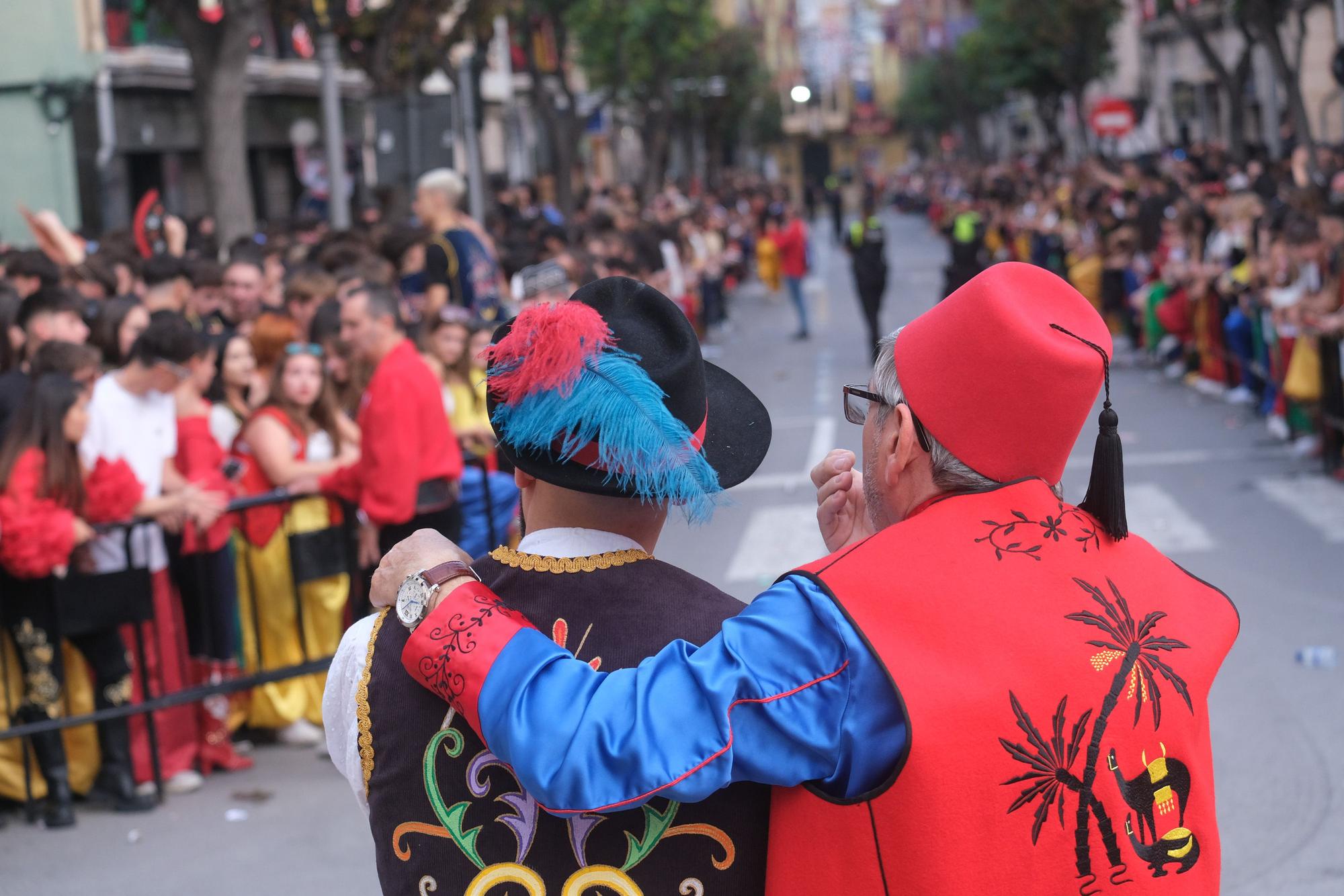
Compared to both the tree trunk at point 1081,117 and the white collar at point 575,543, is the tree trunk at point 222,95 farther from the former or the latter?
the tree trunk at point 1081,117

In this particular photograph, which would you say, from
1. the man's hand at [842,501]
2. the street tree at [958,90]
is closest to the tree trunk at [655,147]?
the street tree at [958,90]

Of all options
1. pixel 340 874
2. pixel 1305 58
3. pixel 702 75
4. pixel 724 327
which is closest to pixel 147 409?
pixel 340 874

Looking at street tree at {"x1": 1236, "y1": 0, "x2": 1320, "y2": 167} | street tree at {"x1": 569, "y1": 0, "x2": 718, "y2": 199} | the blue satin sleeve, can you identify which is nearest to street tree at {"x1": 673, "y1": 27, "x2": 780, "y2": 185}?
street tree at {"x1": 569, "y1": 0, "x2": 718, "y2": 199}

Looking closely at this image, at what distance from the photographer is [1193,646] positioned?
2.12 metres

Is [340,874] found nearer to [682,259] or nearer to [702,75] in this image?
[682,259]

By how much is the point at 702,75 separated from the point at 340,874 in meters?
49.1

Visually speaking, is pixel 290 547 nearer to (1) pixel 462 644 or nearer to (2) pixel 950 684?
(1) pixel 462 644

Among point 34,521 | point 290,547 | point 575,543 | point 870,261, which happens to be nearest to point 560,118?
point 870,261

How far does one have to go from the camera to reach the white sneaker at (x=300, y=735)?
6.62 meters

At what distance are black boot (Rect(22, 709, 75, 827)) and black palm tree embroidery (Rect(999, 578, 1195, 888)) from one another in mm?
4700

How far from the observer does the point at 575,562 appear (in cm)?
220

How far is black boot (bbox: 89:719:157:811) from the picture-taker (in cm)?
586

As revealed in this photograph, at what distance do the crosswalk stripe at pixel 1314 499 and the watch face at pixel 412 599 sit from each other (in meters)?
7.80

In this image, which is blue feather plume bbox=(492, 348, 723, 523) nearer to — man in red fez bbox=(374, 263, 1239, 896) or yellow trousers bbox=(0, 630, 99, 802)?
man in red fez bbox=(374, 263, 1239, 896)
